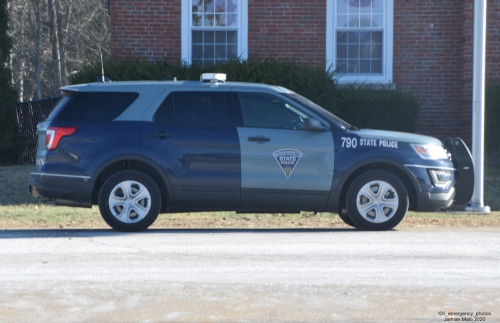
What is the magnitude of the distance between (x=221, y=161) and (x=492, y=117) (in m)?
8.58

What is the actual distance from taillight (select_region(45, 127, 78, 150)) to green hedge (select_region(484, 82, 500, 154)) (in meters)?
9.53

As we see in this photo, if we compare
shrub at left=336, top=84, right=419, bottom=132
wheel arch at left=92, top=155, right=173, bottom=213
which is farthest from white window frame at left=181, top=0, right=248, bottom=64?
wheel arch at left=92, top=155, right=173, bottom=213

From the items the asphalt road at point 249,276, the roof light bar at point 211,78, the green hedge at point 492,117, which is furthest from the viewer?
the green hedge at point 492,117

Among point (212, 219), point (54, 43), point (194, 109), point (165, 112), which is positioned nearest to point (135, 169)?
point (165, 112)

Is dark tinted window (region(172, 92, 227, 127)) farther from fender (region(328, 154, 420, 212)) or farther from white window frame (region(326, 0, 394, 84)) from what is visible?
white window frame (region(326, 0, 394, 84))

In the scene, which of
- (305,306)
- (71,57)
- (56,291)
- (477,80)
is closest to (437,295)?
(305,306)

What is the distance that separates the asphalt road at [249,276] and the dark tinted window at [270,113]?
129 cm

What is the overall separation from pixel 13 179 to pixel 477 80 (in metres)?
8.13

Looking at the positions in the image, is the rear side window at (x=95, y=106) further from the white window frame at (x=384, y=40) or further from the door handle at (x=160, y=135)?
the white window frame at (x=384, y=40)

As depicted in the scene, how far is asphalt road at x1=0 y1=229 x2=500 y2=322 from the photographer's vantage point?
19.6 ft

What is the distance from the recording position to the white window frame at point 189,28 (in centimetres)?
1780

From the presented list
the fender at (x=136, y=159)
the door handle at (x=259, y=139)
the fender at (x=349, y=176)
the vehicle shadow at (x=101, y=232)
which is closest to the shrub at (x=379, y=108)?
the vehicle shadow at (x=101, y=232)

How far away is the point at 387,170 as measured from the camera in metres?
10.3

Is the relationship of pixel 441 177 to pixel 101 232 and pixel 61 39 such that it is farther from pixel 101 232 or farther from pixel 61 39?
pixel 61 39
